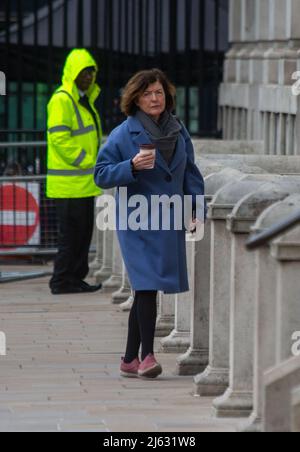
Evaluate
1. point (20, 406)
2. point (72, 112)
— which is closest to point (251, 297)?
point (20, 406)

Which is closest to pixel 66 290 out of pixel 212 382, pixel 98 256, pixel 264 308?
pixel 98 256

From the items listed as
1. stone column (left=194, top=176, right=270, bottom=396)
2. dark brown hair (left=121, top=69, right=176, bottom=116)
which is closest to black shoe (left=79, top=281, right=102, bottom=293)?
dark brown hair (left=121, top=69, right=176, bottom=116)

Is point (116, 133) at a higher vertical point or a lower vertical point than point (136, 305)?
higher

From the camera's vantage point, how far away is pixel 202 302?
10859mm

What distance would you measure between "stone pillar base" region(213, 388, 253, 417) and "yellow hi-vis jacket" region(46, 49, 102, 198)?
653cm

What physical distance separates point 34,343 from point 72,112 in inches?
137

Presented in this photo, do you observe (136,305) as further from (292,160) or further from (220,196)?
(292,160)

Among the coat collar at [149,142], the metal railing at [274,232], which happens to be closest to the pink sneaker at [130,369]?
the coat collar at [149,142]

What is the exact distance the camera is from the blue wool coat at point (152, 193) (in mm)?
10805

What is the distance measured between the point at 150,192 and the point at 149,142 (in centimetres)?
28

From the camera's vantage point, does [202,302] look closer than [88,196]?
Yes

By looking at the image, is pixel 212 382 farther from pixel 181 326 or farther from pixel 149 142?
pixel 181 326

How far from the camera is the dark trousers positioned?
16047 mm

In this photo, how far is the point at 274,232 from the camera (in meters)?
8.12
